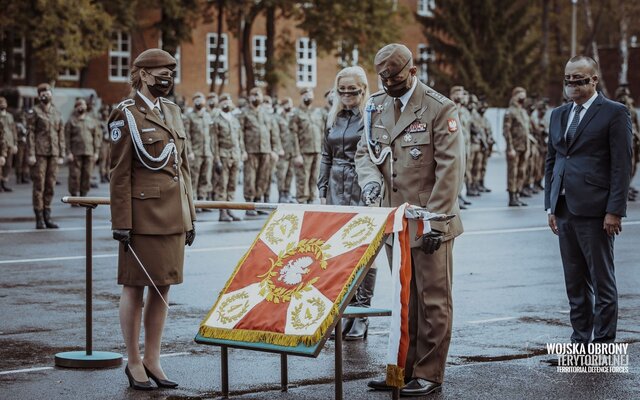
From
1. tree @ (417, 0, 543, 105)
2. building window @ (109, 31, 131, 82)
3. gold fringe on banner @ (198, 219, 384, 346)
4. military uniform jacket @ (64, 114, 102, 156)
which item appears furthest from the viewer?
building window @ (109, 31, 131, 82)

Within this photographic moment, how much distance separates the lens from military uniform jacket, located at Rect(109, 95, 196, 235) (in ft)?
26.2

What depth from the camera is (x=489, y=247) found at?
1711cm

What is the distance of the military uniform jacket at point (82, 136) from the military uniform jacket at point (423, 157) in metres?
18.4

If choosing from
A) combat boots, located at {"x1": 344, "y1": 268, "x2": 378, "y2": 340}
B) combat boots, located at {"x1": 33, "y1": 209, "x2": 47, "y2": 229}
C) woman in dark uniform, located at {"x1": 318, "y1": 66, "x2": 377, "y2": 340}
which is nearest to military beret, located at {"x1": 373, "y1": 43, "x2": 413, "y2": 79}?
woman in dark uniform, located at {"x1": 318, "y1": 66, "x2": 377, "y2": 340}

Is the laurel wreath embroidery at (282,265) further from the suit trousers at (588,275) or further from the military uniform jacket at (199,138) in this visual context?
the military uniform jacket at (199,138)

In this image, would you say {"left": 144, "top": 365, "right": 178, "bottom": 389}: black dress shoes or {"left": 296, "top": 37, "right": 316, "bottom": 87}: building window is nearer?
{"left": 144, "top": 365, "right": 178, "bottom": 389}: black dress shoes

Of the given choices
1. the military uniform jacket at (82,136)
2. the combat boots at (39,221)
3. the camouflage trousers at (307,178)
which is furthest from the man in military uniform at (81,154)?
the combat boots at (39,221)

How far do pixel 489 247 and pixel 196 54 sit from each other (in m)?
47.1

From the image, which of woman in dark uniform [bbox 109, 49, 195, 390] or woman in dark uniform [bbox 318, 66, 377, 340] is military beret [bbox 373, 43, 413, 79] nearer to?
woman in dark uniform [bbox 109, 49, 195, 390]

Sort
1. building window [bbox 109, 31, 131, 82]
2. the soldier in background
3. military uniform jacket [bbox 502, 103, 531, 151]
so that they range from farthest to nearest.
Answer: building window [bbox 109, 31, 131, 82], the soldier in background, military uniform jacket [bbox 502, 103, 531, 151]

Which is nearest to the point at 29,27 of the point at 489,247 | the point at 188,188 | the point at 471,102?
the point at 471,102

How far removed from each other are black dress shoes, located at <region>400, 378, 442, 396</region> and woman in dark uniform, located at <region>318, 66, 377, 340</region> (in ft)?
6.96

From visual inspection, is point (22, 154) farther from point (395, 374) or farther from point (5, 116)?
point (395, 374)

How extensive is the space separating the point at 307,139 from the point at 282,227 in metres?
18.2
